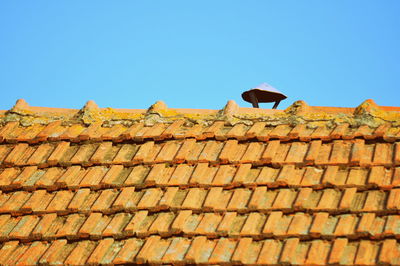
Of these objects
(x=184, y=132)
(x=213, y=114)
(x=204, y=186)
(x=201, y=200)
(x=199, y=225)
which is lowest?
(x=199, y=225)

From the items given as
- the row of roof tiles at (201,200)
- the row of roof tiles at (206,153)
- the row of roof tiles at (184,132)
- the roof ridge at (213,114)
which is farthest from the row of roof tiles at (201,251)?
the roof ridge at (213,114)

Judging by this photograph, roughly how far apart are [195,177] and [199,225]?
612 mm

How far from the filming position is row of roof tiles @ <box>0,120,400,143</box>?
568 cm

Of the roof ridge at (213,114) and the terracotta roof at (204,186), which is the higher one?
the roof ridge at (213,114)

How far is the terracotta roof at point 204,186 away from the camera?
15.4ft

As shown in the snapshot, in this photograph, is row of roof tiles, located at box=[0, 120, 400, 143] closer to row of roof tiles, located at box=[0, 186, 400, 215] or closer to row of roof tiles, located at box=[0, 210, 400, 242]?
row of roof tiles, located at box=[0, 186, 400, 215]

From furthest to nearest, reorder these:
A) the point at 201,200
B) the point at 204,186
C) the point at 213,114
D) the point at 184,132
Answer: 1. the point at 213,114
2. the point at 184,132
3. the point at 204,186
4. the point at 201,200

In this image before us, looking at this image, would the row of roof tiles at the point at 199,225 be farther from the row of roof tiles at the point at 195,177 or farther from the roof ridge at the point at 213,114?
the roof ridge at the point at 213,114

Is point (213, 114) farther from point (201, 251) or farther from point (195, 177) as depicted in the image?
point (201, 251)

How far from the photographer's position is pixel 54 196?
5.66m

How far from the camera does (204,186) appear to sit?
538 cm

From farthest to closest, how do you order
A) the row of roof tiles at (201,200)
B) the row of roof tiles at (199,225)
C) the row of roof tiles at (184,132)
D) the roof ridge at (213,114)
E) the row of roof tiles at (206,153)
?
the roof ridge at (213,114) → the row of roof tiles at (184,132) → the row of roof tiles at (206,153) → the row of roof tiles at (201,200) → the row of roof tiles at (199,225)

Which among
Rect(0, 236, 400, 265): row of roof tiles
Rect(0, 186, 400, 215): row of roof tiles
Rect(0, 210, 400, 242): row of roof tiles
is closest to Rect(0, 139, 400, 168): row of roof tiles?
Rect(0, 186, 400, 215): row of roof tiles

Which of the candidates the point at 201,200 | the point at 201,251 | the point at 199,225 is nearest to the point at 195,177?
the point at 201,200
